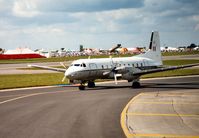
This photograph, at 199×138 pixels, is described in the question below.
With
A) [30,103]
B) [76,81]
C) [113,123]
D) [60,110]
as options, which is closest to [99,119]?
[113,123]

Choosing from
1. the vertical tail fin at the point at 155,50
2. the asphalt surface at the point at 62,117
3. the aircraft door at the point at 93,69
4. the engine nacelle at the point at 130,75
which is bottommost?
the asphalt surface at the point at 62,117

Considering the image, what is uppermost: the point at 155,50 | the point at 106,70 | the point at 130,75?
the point at 155,50

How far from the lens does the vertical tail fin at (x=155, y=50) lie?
141 ft

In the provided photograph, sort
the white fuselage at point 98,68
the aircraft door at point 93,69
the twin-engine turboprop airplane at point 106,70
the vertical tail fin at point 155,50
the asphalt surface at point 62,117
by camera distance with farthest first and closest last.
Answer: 1. the vertical tail fin at point 155,50
2. the aircraft door at point 93,69
3. the twin-engine turboprop airplane at point 106,70
4. the white fuselage at point 98,68
5. the asphalt surface at point 62,117

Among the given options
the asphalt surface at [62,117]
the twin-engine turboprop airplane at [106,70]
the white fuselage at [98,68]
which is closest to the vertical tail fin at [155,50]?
the twin-engine turboprop airplane at [106,70]

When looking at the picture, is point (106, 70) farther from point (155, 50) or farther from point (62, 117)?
point (62, 117)

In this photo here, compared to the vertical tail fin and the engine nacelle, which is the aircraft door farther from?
the vertical tail fin

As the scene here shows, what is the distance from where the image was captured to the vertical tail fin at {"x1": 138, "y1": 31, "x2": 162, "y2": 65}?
141 feet

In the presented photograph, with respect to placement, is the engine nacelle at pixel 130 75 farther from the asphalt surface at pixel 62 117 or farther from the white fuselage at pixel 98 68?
the asphalt surface at pixel 62 117

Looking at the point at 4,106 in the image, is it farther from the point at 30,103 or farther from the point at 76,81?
the point at 76,81

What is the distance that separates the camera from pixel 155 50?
43.5 meters

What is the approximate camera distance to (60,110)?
2125cm

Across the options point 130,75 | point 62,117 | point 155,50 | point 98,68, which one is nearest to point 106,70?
point 98,68

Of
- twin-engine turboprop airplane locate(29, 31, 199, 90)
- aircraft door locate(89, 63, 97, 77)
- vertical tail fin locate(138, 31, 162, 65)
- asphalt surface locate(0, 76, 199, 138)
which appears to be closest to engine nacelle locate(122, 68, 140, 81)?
twin-engine turboprop airplane locate(29, 31, 199, 90)
